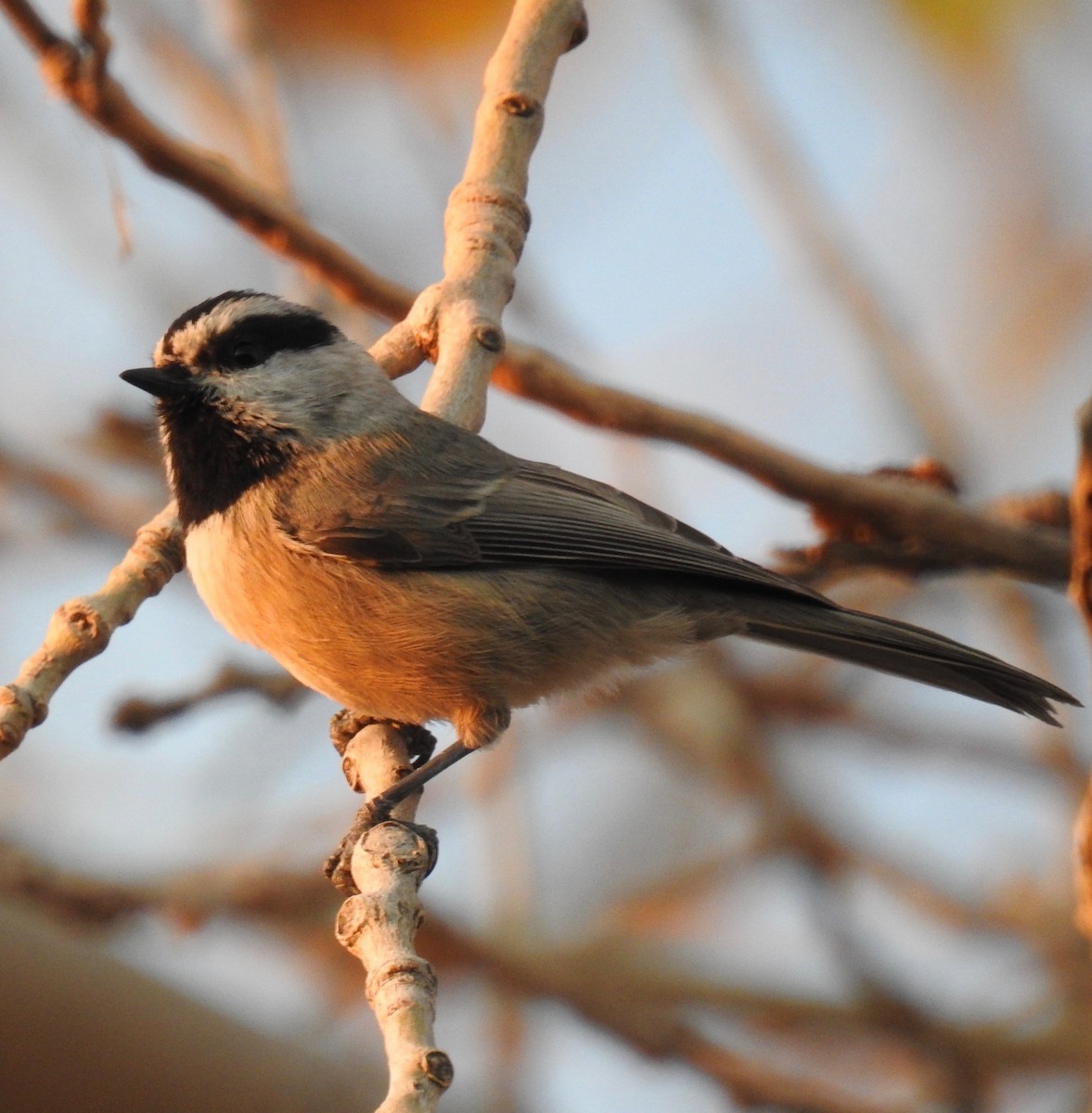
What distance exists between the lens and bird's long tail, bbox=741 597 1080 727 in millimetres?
3137

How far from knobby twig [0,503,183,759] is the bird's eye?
2.45ft

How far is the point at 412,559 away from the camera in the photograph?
3.12 m

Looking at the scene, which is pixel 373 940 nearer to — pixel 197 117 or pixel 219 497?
pixel 219 497

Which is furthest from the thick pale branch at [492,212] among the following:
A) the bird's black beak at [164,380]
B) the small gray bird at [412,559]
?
the bird's black beak at [164,380]

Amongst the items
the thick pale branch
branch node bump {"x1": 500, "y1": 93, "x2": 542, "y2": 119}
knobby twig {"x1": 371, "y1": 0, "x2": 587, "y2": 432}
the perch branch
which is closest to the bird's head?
knobby twig {"x1": 371, "y1": 0, "x2": 587, "y2": 432}

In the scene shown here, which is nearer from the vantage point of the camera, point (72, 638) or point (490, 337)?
point (72, 638)

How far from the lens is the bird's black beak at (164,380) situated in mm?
3082

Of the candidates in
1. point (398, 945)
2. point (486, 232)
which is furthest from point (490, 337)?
point (398, 945)

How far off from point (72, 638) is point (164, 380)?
1058 mm

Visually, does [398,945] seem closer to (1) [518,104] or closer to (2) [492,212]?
(2) [492,212]

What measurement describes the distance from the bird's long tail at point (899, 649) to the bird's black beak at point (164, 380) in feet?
4.66

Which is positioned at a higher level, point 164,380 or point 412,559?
point 164,380

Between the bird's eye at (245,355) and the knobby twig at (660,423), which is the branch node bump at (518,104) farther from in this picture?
the bird's eye at (245,355)

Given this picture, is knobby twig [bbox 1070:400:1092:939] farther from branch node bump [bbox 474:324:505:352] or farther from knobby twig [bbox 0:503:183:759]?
knobby twig [bbox 0:503:183:759]
